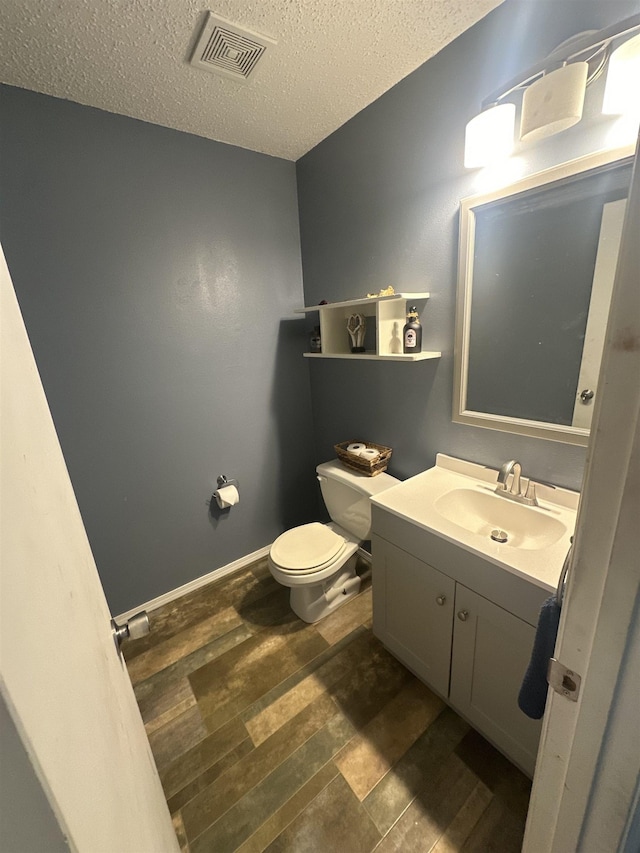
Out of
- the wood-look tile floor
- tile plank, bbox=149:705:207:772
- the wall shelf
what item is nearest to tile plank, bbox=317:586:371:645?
the wood-look tile floor

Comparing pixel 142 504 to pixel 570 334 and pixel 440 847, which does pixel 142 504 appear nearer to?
pixel 440 847

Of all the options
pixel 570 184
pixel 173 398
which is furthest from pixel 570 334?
pixel 173 398

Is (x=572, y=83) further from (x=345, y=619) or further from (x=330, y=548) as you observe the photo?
(x=345, y=619)

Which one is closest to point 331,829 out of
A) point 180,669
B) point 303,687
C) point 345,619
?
point 303,687

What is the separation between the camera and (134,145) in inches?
60.1

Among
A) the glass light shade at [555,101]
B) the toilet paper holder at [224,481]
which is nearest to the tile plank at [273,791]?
the toilet paper holder at [224,481]

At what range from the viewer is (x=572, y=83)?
3.03 feet

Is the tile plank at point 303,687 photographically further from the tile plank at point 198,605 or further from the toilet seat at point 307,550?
the tile plank at point 198,605

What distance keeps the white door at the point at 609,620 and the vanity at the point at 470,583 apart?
48 cm

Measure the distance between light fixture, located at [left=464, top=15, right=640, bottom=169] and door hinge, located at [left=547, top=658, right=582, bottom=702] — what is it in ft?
4.38

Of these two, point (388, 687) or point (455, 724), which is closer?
point (455, 724)

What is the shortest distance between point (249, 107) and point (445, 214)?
98 cm

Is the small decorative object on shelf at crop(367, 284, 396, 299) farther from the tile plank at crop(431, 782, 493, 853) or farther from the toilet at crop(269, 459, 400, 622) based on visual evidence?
the tile plank at crop(431, 782, 493, 853)

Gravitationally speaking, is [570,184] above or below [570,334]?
above
